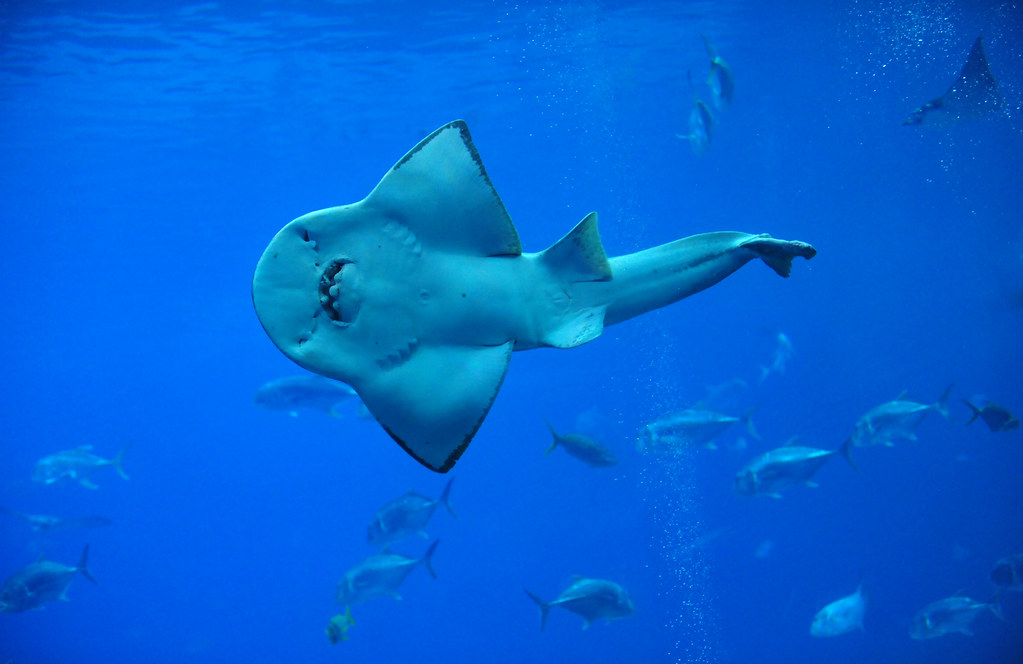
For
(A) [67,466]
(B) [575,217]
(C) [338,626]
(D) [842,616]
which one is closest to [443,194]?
(C) [338,626]

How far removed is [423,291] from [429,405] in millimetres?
407

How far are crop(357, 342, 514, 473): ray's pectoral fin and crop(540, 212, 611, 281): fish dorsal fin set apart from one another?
1.86ft

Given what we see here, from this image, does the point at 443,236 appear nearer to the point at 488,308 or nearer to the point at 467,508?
the point at 488,308

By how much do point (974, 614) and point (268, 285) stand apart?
10.4m

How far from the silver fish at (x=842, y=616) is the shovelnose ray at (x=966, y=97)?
267 inches

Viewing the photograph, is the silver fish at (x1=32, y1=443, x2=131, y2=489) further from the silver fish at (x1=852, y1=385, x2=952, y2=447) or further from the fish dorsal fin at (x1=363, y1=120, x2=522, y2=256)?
the silver fish at (x1=852, y1=385, x2=952, y2=447)

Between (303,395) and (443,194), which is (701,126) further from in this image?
(303,395)

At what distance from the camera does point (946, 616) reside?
27.7ft

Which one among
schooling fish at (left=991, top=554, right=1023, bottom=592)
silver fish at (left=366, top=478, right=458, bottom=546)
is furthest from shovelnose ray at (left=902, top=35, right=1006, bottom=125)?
silver fish at (left=366, top=478, right=458, bottom=546)

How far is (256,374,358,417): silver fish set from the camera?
31.8ft

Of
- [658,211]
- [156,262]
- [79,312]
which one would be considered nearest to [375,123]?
[156,262]

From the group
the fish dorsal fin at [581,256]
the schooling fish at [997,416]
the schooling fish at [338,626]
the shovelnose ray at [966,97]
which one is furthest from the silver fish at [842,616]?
the fish dorsal fin at [581,256]

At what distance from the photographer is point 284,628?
999 inches

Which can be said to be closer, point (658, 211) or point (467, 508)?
point (467, 508)
